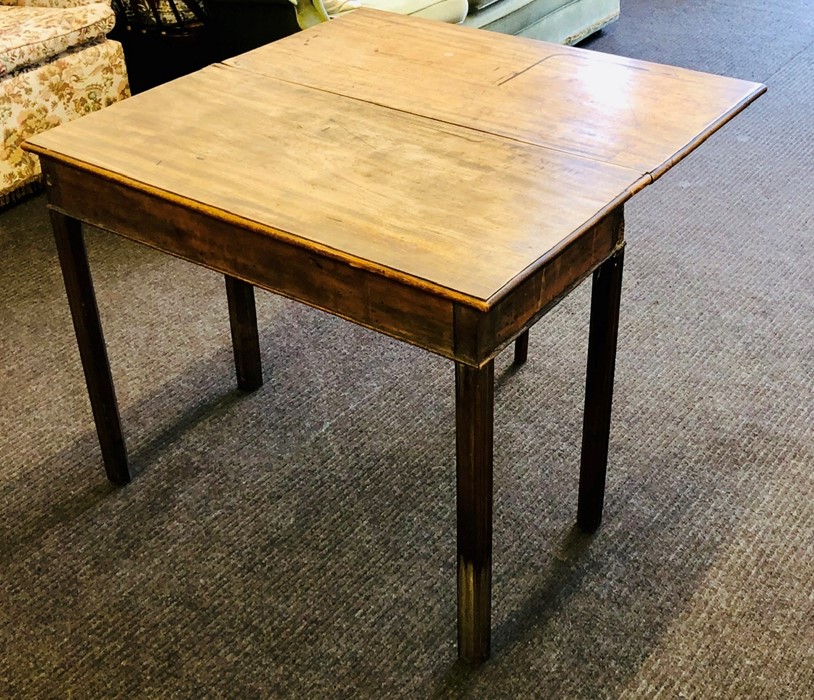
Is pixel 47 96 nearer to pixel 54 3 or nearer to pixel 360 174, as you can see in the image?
pixel 54 3

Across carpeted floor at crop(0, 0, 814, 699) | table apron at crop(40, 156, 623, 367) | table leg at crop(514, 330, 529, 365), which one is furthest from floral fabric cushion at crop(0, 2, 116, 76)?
table leg at crop(514, 330, 529, 365)

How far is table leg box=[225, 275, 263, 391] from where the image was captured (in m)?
1.84

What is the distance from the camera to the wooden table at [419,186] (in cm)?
114

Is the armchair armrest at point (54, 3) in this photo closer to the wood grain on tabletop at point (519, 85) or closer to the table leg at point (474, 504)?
the wood grain on tabletop at point (519, 85)

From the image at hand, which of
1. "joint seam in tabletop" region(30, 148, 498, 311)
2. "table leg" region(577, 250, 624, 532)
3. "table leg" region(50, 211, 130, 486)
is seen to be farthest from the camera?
"table leg" region(50, 211, 130, 486)

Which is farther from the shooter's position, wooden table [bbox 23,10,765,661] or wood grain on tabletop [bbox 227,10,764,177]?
wood grain on tabletop [bbox 227,10,764,177]

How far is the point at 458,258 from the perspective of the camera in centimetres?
111

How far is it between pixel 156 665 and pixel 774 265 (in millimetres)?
1679

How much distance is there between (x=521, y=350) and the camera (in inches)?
79.9

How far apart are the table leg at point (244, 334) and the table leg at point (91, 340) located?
11.8 inches

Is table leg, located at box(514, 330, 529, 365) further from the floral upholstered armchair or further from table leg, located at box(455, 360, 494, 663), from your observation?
the floral upholstered armchair

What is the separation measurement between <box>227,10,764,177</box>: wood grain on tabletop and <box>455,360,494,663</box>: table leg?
38 centimetres

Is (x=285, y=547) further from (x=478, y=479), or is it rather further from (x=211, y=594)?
(x=478, y=479)

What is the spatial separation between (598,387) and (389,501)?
45 centimetres
